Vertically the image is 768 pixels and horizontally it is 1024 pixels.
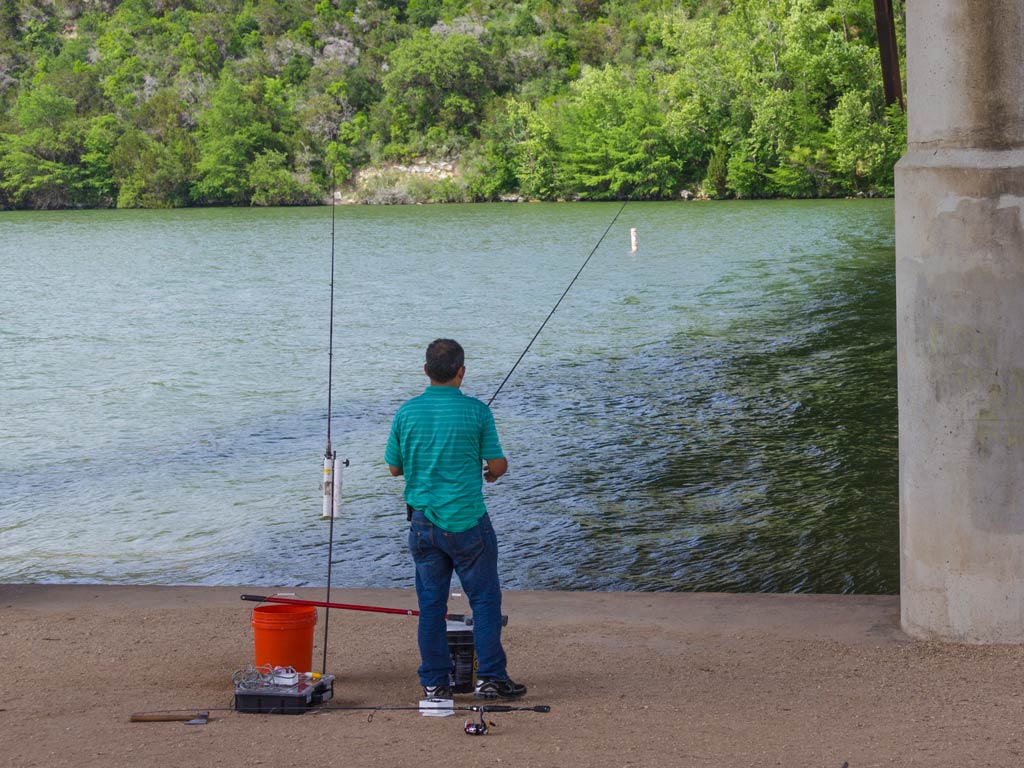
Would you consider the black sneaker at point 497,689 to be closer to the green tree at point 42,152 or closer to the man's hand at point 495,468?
the man's hand at point 495,468

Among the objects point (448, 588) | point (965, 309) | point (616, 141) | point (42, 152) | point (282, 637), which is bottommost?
point (282, 637)

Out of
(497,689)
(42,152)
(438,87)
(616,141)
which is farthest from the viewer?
(438,87)

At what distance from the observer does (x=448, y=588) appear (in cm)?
521

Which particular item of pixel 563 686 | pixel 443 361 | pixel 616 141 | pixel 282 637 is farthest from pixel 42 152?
pixel 443 361

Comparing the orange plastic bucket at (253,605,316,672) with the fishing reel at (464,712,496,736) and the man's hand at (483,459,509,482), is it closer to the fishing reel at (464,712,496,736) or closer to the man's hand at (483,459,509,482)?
the fishing reel at (464,712,496,736)

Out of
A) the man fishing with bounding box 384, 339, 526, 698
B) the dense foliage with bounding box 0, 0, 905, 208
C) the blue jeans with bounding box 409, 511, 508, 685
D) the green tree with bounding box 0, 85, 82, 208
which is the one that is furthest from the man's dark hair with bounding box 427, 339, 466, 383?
the green tree with bounding box 0, 85, 82, 208

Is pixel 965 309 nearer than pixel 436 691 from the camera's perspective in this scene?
No

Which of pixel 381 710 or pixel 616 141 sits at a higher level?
pixel 616 141

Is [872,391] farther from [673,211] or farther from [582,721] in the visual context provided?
[673,211]

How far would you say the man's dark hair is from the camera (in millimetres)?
5152

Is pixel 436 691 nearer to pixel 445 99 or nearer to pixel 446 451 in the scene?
pixel 446 451

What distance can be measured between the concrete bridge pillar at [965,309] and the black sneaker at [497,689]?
6.62 feet

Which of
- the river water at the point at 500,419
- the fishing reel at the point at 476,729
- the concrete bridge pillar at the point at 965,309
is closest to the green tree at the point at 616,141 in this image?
the river water at the point at 500,419

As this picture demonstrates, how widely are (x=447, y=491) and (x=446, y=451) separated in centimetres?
15
